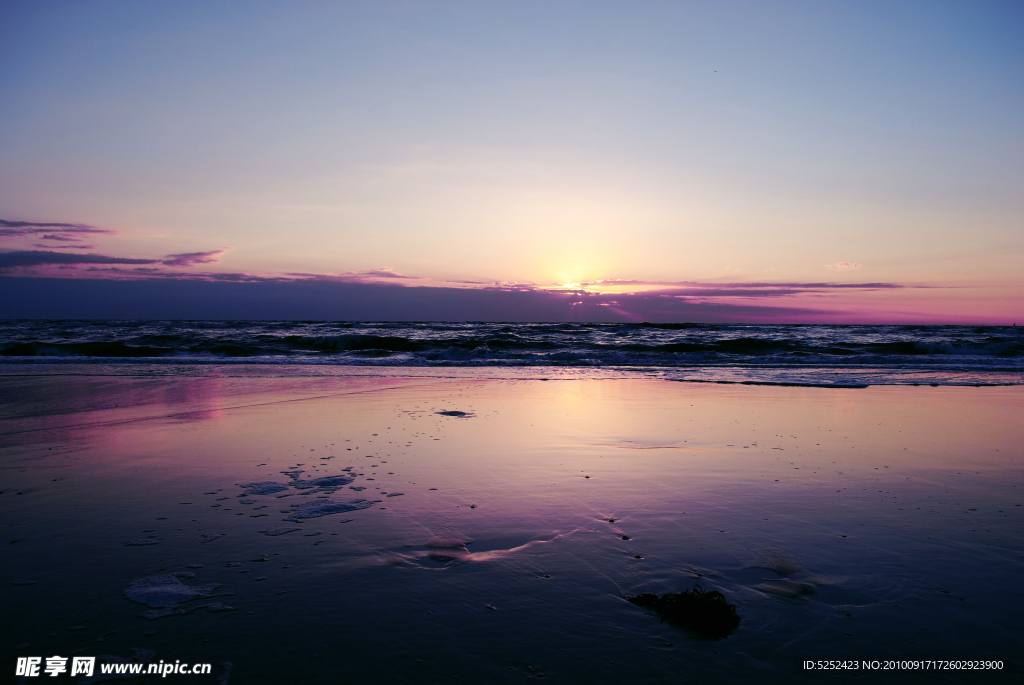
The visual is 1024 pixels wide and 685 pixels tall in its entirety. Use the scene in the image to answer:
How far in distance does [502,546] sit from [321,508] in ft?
4.70

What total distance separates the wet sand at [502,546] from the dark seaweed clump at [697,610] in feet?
0.23

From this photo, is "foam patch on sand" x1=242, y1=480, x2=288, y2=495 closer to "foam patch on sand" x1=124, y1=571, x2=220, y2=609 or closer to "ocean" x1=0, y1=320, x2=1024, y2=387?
"foam patch on sand" x1=124, y1=571, x2=220, y2=609

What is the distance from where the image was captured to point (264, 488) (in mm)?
4320

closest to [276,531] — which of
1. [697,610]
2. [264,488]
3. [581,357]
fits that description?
[264,488]

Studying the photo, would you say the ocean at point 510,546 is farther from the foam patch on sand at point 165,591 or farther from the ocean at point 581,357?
the ocean at point 581,357

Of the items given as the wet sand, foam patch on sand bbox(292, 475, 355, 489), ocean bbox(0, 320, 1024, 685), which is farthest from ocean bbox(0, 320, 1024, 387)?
foam patch on sand bbox(292, 475, 355, 489)

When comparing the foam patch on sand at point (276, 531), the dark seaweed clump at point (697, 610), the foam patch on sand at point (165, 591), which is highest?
the dark seaweed clump at point (697, 610)

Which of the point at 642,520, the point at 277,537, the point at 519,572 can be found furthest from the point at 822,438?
the point at 277,537

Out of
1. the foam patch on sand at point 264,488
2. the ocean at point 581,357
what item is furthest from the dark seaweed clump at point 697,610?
the ocean at point 581,357

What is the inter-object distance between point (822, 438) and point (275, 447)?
6.03 m

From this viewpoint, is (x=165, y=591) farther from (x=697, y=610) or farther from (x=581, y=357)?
(x=581, y=357)

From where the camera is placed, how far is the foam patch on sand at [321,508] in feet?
12.3

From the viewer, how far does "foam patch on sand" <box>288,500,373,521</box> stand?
12.3 feet

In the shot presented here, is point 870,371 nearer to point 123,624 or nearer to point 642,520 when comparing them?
point 642,520
